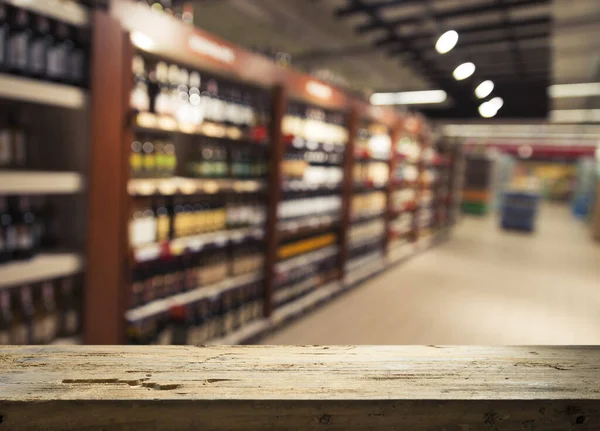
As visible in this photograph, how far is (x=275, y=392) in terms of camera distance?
856 mm

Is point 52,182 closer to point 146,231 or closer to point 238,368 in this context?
point 146,231

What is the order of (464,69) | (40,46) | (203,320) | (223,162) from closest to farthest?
1. (40,46)
2. (203,320)
3. (223,162)
4. (464,69)

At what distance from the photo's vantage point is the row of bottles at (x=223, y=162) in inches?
137

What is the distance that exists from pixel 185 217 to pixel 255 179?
92 centimetres

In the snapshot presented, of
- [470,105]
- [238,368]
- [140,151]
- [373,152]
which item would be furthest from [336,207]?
[470,105]

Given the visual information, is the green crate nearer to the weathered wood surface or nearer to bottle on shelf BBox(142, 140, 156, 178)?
bottle on shelf BBox(142, 140, 156, 178)

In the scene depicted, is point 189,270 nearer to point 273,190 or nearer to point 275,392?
point 273,190

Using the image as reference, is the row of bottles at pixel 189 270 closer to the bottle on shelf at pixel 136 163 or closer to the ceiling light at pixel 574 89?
the bottle on shelf at pixel 136 163

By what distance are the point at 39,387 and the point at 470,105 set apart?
11381mm

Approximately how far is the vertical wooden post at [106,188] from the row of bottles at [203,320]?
1.34 feet

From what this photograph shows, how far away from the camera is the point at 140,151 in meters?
3.00

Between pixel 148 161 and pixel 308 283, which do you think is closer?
pixel 148 161

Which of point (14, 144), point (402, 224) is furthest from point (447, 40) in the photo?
point (402, 224)

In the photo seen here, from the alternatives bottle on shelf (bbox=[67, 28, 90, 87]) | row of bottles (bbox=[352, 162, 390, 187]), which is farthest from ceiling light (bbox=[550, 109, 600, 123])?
bottle on shelf (bbox=[67, 28, 90, 87])
